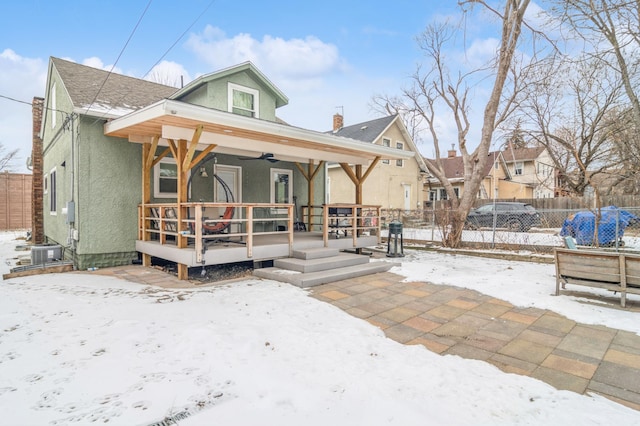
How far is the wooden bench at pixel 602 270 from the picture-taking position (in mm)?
4625

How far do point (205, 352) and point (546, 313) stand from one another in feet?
14.0

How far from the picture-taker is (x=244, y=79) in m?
10.1

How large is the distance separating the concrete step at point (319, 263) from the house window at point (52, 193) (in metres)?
7.16

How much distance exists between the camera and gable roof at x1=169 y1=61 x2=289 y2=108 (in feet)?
30.3

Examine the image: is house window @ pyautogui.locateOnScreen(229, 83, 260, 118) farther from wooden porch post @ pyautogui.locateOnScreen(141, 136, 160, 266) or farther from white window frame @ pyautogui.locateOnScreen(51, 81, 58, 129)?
white window frame @ pyautogui.locateOnScreen(51, 81, 58, 129)

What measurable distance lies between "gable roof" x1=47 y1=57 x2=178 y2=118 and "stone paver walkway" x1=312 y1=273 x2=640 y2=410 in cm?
616

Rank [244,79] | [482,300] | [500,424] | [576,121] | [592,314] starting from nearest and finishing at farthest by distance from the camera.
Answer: [500,424] → [592,314] → [482,300] → [244,79] → [576,121]

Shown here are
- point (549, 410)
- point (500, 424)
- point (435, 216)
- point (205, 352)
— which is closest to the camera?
point (500, 424)

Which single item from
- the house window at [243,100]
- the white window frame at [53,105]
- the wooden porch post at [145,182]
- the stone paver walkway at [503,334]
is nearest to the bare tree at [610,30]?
the stone paver walkway at [503,334]

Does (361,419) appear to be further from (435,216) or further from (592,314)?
(435,216)

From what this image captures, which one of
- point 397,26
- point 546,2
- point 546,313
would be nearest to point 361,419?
point 546,313

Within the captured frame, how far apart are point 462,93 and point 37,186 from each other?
15564 mm

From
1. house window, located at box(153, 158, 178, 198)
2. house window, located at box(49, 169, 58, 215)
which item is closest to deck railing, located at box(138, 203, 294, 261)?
house window, located at box(153, 158, 178, 198)

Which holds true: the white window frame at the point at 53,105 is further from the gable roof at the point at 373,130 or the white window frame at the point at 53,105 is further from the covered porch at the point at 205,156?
the gable roof at the point at 373,130
